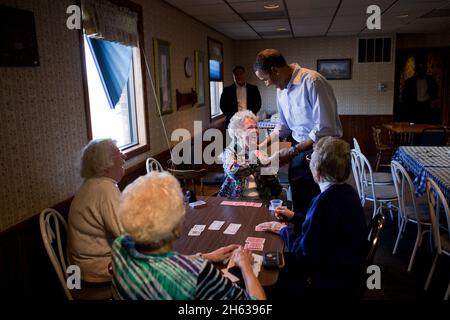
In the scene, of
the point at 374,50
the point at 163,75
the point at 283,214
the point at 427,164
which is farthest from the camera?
the point at 374,50

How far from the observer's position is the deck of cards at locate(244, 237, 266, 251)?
1.72m

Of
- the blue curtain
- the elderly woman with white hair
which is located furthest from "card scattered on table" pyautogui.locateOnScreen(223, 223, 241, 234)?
the blue curtain

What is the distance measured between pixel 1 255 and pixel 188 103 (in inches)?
124

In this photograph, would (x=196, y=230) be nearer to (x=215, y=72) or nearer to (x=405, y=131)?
(x=215, y=72)

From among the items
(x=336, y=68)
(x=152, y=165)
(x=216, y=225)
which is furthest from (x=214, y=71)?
(x=216, y=225)

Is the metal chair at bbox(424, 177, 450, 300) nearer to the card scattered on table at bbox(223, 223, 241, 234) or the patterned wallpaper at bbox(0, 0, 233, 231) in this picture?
the card scattered on table at bbox(223, 223, 241, 234)

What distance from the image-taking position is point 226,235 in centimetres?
186

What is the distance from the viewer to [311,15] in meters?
5.05

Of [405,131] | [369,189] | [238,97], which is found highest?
[238,97]

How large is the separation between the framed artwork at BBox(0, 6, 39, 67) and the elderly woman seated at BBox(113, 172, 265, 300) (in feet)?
4.02

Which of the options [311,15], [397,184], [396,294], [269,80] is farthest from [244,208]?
[311,15]

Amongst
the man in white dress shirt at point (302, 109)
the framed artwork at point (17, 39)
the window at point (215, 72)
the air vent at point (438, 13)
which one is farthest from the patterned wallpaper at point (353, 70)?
the framed artwork at point (17, 39)

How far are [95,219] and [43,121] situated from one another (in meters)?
0.78

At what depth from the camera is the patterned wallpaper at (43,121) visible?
6.28 feet
